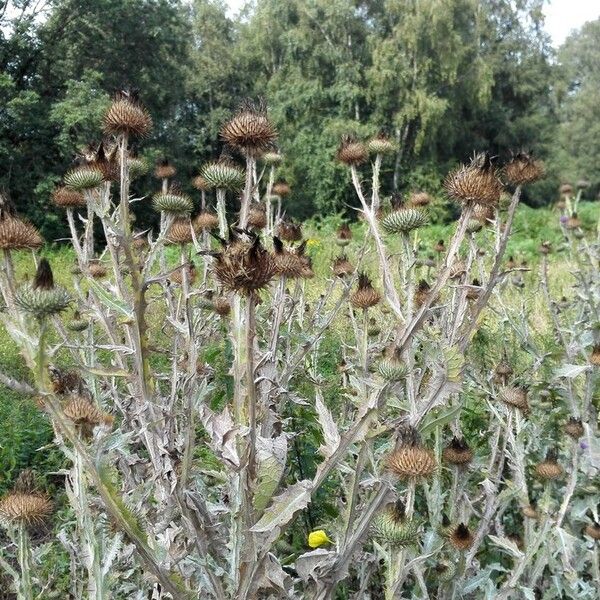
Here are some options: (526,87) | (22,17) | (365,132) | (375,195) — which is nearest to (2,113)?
(22,17)

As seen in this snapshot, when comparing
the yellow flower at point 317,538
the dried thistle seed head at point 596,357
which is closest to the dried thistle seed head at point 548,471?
the dried thistle seed head at point 596,357

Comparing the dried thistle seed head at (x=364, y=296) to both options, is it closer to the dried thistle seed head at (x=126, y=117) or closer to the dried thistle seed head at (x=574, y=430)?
the dried thistle seed head at (x=574, y=430)

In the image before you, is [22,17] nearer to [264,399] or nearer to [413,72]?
[413,72]

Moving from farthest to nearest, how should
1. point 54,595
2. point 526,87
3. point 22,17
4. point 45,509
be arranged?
point 526,87, point 22,17, point 54,595, point 45,509

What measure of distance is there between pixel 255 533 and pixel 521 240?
1442 centimetres

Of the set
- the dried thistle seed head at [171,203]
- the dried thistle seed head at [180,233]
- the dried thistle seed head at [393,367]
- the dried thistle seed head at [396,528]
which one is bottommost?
the dried thistle seed head at [396,528]

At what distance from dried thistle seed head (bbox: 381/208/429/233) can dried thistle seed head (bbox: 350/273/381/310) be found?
1.23 ft

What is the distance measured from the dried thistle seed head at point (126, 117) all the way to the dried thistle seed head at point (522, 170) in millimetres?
1186

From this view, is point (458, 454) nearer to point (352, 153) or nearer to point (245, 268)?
point (245, 268)

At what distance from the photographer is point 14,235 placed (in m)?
1.75

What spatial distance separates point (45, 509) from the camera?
6.40ft

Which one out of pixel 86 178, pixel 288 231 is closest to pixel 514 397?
pixel 288 231

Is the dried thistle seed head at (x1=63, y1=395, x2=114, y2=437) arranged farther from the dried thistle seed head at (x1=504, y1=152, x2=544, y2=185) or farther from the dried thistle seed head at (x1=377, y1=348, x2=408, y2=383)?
the dried thistle seed head at (x1=504, y1=152, x2=544, y2=185)

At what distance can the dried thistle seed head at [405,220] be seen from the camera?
8.46 ft
